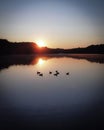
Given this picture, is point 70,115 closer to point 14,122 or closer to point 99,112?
point 99,112

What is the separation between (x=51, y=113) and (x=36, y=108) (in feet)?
3.12

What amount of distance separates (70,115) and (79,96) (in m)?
3.28

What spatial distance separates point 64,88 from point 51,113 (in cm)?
546

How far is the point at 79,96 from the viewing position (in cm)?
1200

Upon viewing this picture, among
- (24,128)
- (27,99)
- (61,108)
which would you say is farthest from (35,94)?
(24,128)

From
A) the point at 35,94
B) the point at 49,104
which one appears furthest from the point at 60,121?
the point at 35,94

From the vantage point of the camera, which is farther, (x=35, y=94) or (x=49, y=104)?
(x=35, y=94)

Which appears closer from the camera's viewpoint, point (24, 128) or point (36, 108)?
point (24, 128)

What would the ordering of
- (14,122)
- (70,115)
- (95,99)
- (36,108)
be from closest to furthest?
(14,122)
(70,115)
(36,108)
(95,99)

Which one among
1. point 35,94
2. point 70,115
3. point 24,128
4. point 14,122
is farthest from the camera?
point 35,94

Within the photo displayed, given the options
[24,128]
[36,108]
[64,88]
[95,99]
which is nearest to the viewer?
[24,128]

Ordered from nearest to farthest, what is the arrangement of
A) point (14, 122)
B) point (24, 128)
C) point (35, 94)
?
1. point (24, 128)
2. point (14, 122)
3. point (35, 94)

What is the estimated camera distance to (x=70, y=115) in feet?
28.9

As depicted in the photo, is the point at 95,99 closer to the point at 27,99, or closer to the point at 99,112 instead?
the point at 99,112
